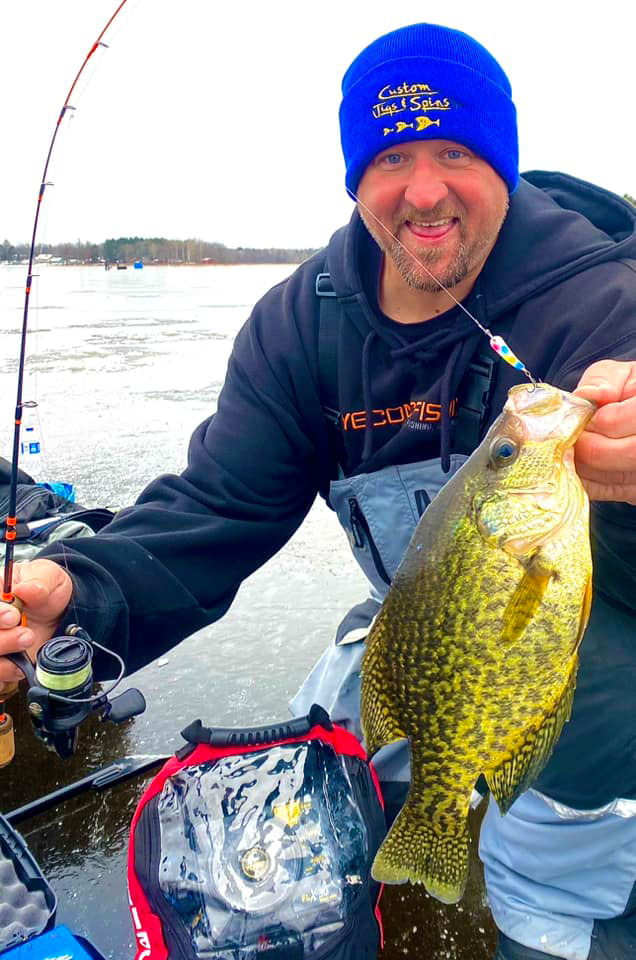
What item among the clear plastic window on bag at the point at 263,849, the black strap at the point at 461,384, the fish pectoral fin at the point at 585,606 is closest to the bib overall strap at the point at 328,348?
the black strap at the point at 461,384

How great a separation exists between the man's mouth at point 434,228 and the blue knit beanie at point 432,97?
0.24m

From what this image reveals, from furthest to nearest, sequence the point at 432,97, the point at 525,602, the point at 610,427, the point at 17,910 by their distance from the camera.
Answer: the point at 432,97
the point at 17,910
the point at 525,602
the point at 610,427

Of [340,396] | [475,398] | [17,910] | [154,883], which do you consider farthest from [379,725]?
[340,396]

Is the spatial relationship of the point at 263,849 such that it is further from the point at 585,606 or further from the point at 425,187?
the point at 425,187

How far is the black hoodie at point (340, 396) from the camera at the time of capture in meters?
2.31

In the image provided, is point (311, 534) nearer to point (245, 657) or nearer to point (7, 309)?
point (245, 657)

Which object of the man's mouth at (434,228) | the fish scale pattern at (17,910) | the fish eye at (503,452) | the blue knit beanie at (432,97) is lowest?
the fish scale pattern at (17,910)

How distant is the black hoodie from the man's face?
89 millimetres

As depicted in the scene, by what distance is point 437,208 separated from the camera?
2463 millimetres

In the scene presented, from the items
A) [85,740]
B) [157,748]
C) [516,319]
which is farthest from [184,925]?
[516,319]

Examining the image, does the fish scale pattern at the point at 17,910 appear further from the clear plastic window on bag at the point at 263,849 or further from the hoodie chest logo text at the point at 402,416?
the hoodie chest logo text at the point at 402,416

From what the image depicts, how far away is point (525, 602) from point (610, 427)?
1.34ft

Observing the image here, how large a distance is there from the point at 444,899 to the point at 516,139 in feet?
7.82

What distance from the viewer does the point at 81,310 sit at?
16156 mm
